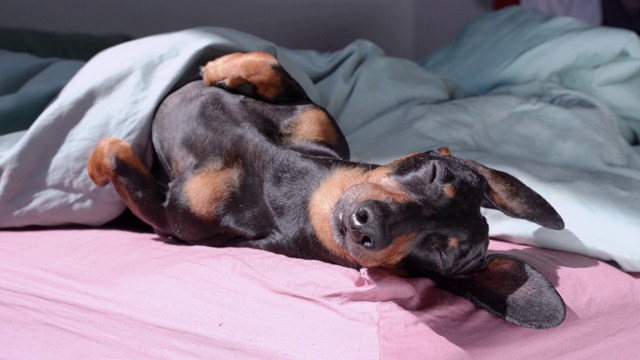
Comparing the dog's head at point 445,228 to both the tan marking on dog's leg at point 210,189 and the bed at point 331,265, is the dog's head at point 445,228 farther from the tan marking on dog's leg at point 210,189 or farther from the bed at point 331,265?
the tan marking on dog's leg at point 210,189

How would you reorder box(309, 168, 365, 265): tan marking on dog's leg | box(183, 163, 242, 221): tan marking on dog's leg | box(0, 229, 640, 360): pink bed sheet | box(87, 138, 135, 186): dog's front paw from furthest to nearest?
Answer: box(87, 138, 135, 186): dog's front paw
box(183, 163, 242, 221): tan marking on dog's leg
box(309, 168, 365, 265): tan marking on dog's leg
box(0, 229, 640, 360): pink bed sheet

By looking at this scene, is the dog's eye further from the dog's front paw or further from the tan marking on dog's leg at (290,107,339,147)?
the dog's front paw

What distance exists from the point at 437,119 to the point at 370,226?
1064 mm

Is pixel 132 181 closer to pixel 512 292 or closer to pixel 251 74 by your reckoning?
pixel 251 74

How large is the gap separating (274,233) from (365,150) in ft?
2.07

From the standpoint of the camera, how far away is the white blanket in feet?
6.02

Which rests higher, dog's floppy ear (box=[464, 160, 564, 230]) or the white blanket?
dog's floppy ear (box=[464, 160, 564, 230])

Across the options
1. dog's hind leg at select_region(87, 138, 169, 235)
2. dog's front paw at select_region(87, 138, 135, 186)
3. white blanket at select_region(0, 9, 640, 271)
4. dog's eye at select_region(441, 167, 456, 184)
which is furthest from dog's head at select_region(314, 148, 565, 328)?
dog's front paw at select_region(87, 138, 135, 186)

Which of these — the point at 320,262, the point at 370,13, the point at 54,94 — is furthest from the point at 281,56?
the point at 370,13

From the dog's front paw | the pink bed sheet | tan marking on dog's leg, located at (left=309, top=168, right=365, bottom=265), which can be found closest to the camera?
the pink bed sheet

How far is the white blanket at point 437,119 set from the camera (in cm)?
183

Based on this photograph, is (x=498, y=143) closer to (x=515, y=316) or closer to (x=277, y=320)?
(x=515, y=316)

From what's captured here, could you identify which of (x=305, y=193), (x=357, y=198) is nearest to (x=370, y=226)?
(x=357, y=198)

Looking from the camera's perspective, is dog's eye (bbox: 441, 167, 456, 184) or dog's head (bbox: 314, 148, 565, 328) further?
dog's eye (bbox: 441, 167, 456, 184)
